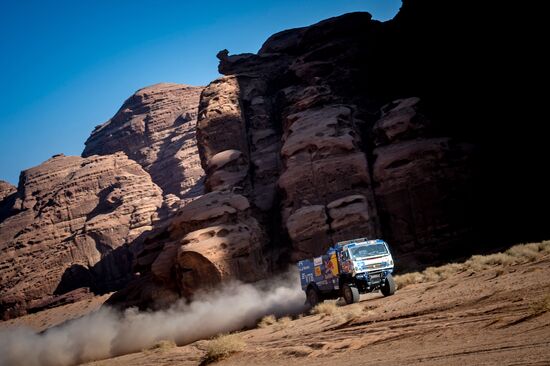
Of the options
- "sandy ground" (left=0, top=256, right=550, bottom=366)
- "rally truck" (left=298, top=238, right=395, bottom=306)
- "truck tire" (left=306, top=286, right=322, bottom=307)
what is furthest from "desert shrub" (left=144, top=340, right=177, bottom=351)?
"rally truck" (left=298, top=238, right=395, bottom=306)

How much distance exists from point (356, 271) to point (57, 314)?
Result: 1885 inches

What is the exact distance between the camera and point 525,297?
32.2 feet

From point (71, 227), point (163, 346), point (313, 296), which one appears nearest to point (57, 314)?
point (71, 227)

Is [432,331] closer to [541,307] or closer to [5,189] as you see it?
[541,307]

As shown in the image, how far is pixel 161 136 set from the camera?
114m

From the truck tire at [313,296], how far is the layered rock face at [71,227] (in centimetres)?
4644

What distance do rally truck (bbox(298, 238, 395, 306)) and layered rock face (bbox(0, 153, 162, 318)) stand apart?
48.0 metres

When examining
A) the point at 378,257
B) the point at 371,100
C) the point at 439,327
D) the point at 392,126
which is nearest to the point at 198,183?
the point at 371,100

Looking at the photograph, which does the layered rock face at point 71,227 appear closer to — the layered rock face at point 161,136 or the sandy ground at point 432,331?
the layered rock face at point 161,136

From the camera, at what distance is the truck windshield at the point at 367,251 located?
17094 mm

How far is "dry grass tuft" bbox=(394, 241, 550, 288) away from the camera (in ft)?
54.5

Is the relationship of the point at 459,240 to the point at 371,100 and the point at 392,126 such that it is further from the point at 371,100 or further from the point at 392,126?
the point at 371,100

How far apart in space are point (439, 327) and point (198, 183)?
88255mm

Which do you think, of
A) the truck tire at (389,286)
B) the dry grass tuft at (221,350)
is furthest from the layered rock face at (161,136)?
the dry grass tuft at (221,350)
